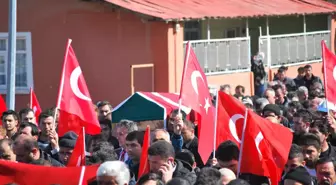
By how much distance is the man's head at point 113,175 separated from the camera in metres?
8.19

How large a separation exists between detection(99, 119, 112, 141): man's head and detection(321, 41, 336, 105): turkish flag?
298 centimetres

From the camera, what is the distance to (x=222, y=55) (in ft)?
85.0

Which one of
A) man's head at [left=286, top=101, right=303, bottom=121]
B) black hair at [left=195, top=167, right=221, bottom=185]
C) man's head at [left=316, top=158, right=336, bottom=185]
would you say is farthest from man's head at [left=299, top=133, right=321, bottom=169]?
man's head at [left=286, top=101, right=303, bottom=121]

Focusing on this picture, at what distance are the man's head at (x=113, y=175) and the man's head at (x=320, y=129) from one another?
169 inches

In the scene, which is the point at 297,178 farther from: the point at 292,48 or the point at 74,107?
the point at 292,48

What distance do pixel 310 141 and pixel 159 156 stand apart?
2548mm

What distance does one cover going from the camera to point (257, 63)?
2691cm

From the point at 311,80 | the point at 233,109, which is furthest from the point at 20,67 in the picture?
the point at 233,109

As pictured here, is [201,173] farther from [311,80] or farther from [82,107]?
[311,80]

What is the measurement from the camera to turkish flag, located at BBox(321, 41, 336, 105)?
14488 mm

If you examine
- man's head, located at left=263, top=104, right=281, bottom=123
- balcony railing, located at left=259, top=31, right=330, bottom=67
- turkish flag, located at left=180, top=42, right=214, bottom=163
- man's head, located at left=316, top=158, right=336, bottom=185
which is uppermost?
balcony railing, located at left=259, top=31, right=330, bottom=67

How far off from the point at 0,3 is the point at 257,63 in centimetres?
675

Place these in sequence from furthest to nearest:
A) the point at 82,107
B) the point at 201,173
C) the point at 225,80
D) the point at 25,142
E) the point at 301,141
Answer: the point at 225,80, the point at 82,107, the point at 301,141, the point at 25,142, the point at 201,173

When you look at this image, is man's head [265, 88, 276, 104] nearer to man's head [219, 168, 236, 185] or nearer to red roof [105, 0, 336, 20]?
red roof [105, 0, 336, 20]
